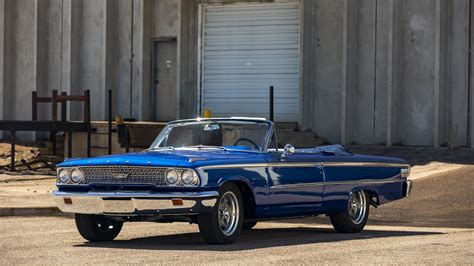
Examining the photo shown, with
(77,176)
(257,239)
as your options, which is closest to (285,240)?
(257,239)

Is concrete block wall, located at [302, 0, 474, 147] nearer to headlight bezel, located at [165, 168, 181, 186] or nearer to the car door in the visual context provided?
the car door

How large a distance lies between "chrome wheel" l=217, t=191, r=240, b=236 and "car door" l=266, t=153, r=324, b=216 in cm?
59

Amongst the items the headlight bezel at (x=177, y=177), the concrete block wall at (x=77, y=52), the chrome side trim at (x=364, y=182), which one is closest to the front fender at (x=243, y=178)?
the headlight bezel at (x=177, y=177)

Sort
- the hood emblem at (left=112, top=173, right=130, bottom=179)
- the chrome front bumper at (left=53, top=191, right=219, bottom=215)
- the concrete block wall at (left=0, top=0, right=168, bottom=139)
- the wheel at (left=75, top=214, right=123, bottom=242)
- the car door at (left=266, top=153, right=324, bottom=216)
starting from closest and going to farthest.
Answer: the chrome front bumper at (left=53, top=191, right=219, bottom=215) → the hood emblem at (left=112, top=173, right=130, bottom=179) → the wheel at (left=75, top=214, right=123, bottom=242) → the car door at (left=266, top=153, right=324, bottom=216) → the concrete block wall at (left=0, top=0, right=168, bottom=139)

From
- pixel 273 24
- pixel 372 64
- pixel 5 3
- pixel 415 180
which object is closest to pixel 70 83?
pixel 5 3

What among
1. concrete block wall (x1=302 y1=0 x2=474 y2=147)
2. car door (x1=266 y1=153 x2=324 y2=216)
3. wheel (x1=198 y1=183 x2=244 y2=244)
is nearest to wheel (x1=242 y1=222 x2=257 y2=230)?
car door (x1=266 y1=153 x2=324 y2=216)

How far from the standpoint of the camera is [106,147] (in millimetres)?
27875

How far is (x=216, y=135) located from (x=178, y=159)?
4.96ft

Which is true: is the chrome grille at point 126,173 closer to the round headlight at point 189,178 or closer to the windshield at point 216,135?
the round headlight at point 189,178

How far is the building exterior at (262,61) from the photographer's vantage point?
25.7 m

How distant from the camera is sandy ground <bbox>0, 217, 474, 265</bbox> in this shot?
10.4 metres

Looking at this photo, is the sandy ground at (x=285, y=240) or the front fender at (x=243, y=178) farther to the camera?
the front fender at (x=243, y=178)

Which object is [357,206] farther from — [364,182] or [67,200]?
[67,200]

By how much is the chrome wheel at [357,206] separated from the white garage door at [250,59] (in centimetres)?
1442
